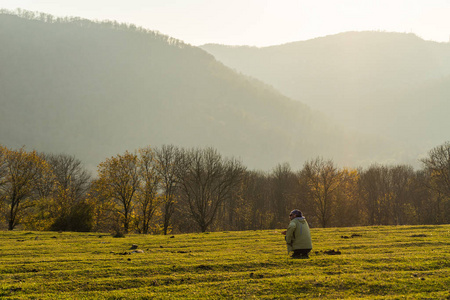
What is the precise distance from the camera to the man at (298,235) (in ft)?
63.5

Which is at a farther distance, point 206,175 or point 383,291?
point 206,175

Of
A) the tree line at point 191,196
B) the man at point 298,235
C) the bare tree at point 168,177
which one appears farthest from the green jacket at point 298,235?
the bare tree at point 168,177

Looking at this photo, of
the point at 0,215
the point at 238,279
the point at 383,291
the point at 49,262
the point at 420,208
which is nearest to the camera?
the point at 383,291

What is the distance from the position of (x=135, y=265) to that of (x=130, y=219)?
1923 inches

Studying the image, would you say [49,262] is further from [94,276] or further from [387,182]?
[387,182]

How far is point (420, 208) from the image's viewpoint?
94875mm

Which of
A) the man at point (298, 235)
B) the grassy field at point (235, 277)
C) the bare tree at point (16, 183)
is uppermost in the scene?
Answer: the bare tree at point (16, 183)

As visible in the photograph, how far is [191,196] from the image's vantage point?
81250mm

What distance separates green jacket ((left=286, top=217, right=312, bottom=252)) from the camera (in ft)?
63.4

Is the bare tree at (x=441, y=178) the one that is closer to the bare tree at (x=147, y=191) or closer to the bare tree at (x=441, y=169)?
the bare tree at (x=441, y=169)

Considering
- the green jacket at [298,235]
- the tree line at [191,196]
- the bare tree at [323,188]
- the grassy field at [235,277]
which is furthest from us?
the bare tree at [323,188]

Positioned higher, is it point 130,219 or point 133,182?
point 133,182

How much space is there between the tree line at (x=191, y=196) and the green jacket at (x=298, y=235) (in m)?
39.4

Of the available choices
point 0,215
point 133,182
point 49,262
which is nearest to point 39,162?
point 0,215
